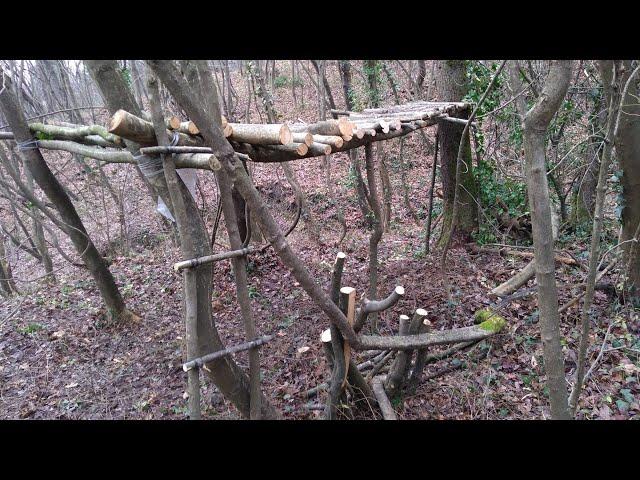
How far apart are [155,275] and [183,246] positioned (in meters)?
5.06

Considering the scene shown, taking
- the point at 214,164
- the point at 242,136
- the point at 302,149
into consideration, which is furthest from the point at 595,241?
the point at 242,136

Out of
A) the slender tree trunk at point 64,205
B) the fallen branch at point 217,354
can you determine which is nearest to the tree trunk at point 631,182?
the fallen branch at point 217,354

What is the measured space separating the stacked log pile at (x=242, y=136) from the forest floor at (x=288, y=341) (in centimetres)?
243

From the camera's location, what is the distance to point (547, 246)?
2.08 m

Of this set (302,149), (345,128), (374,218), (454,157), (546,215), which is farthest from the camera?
(454,157)

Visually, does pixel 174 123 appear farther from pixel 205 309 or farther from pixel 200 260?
pixel 205 309

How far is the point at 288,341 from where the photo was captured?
5.17 m

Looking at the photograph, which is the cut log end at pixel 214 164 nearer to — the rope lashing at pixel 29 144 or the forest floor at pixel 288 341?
the forest floor at pixel 288 341

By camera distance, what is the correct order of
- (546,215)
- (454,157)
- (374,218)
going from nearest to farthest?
(546,215)
(374,218)
(454,157)

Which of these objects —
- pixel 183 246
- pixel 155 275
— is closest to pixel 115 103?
pixel 183 246

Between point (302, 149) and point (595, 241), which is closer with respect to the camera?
point (595, 241)

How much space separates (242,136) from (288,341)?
2.95 m
